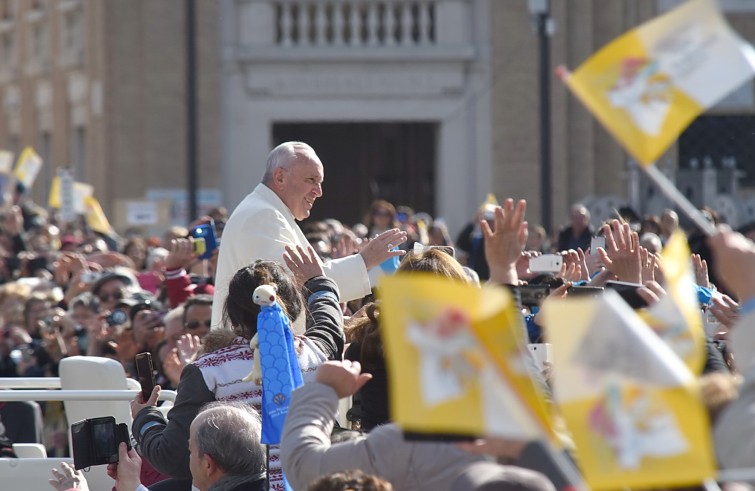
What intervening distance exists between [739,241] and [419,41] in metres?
23.4

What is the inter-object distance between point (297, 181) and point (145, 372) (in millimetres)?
1543

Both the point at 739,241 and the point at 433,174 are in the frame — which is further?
the point at 433,174

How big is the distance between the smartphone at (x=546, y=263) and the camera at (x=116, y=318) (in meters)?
3.38

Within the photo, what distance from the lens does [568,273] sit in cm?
826

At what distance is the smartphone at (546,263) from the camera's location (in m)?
7.91

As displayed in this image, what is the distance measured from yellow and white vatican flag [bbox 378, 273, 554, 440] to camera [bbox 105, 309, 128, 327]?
6.94 m

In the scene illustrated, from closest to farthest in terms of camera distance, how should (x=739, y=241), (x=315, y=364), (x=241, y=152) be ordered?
(x=739, y=241) → (x=315, y=364) → (x=241, y=152)

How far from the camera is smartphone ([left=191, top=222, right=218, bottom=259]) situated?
34.1 feet

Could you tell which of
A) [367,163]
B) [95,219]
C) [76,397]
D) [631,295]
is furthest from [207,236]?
[367,163]

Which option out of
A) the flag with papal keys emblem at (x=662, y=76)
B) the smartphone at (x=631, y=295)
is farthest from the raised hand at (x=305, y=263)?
the flag with papal keys emblem at (x=662, y=76)

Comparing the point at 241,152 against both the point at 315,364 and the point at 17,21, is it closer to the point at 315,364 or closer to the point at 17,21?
the point at 17,21

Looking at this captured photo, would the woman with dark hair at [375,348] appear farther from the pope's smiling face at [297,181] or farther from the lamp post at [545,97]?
the lamp post at [545,97]

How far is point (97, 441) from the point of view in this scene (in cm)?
607

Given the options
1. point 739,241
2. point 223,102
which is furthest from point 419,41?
point 739,241
